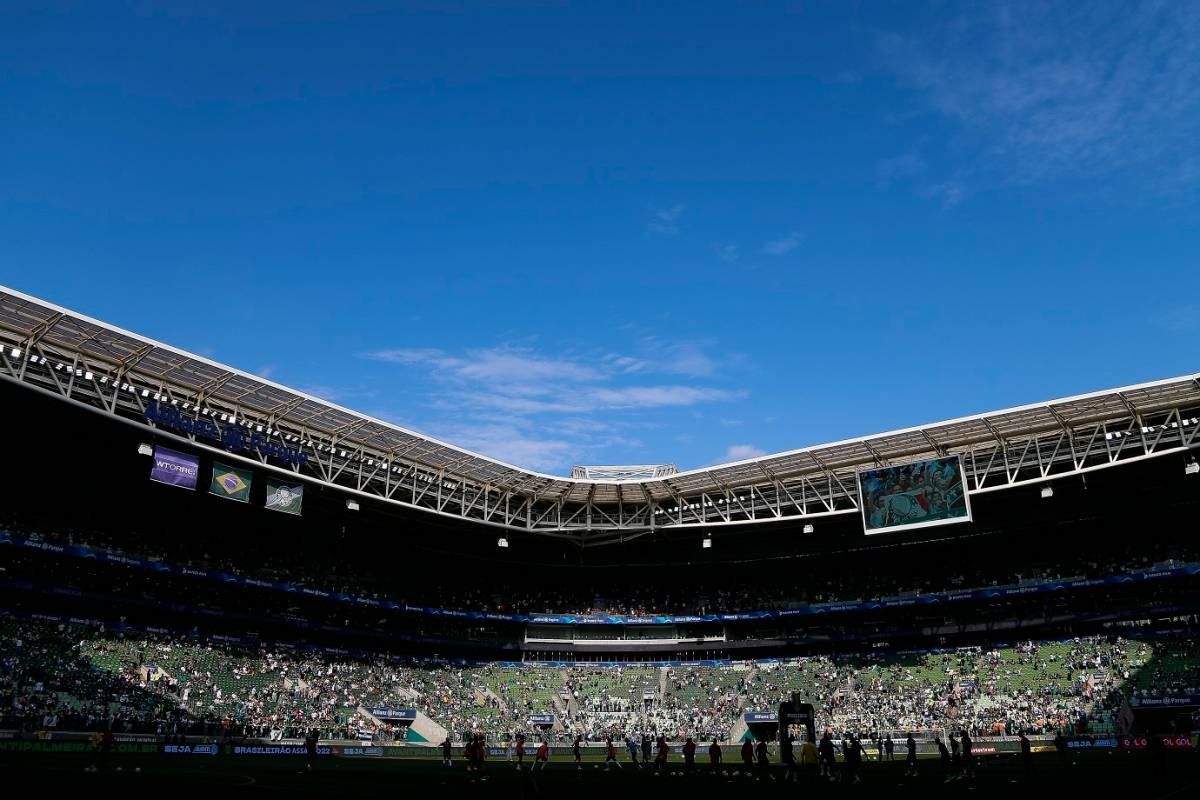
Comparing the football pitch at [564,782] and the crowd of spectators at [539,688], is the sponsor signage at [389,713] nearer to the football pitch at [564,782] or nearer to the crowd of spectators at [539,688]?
the crowd of spectators at [539,688]

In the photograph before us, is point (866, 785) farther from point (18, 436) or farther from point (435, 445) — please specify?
point (18, 436)

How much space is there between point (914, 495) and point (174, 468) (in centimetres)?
4072

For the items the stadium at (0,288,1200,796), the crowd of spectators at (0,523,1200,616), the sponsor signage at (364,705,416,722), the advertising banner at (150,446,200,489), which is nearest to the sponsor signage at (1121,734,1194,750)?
the stadium at (0,288,1200,796)

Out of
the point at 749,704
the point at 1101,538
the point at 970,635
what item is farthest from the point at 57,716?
the point at 1101,538

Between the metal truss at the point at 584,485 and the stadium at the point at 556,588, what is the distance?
0.31 meters

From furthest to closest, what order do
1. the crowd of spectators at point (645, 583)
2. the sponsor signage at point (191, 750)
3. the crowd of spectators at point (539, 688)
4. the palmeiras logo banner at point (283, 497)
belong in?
the crowd of spectators at point (645, 583)
the palmeiras logo banner at point (283, 497)
the crowd of spectators at point (539, 688)
the sponsor signage at point (191, 750)

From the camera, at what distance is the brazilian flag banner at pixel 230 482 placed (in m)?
47.7

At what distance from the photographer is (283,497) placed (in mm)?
50750

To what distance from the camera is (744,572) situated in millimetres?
75375

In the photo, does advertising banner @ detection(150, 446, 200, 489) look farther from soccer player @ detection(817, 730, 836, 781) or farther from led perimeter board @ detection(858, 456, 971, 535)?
led perimeter board @ detection(858, 456, 971, 535)

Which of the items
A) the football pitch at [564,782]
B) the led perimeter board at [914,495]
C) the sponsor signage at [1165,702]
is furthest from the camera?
the led perimeter board at [914,495]

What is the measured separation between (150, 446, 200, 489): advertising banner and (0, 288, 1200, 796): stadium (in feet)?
0.52

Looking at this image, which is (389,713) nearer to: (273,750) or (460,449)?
(273,750)

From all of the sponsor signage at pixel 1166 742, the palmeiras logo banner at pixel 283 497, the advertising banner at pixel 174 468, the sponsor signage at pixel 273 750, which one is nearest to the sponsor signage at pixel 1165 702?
the sponsor signage at pixel 1166 742
